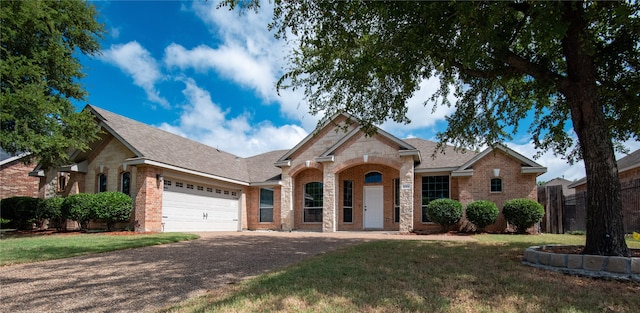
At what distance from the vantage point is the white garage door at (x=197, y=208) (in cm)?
1720

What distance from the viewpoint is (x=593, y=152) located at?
6758mm

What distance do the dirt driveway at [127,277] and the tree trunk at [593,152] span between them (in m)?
5.61

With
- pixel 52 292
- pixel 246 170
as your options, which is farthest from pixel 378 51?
pixel 246 170

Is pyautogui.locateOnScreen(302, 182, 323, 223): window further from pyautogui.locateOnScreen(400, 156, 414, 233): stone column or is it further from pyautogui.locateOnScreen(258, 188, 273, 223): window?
pyautogui.locateOnScreen(400, 156, 414, 233): stone column

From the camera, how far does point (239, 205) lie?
2191cm

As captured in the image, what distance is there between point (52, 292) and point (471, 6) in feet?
24.9

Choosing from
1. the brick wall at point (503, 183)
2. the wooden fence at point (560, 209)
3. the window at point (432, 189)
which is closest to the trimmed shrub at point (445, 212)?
the brick wall at point (503, 183)

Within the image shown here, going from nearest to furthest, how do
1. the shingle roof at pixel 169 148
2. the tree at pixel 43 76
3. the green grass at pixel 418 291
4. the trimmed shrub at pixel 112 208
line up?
1. the green grass at pixel 418 291
2. the tree at pixel 43 76
3. the trimmed shrub at pixel 112 208
4. the shingle roof at pixel 169 148

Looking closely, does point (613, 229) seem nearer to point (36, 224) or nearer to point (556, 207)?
point (556, 207)

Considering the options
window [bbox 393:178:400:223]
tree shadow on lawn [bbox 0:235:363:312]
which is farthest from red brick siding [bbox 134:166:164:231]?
window [bbox 393:178:400:223]

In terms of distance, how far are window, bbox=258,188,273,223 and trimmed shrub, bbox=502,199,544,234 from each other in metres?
12.2

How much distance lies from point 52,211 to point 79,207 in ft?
8.11

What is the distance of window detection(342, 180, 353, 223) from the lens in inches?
787

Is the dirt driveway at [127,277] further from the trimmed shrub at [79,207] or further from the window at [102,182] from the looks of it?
the window at [102,182]
